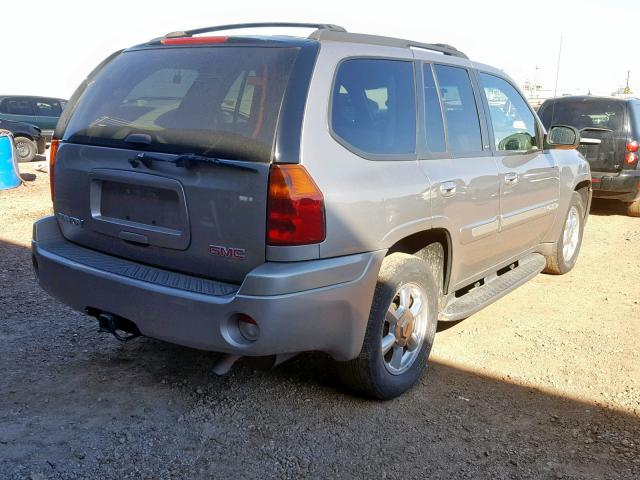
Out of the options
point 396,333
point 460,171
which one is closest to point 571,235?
point 460,171

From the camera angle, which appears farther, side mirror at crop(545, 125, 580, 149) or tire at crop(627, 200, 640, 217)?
tire at crop(627, 200, 640, 217)

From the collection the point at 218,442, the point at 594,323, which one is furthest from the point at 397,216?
the point at 594,323

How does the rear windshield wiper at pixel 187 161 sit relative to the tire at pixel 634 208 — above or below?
above

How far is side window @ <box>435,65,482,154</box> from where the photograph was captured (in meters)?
3.77

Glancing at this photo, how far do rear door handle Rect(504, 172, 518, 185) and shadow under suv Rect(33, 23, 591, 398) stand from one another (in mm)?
389

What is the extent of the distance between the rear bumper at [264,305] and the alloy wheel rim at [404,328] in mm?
412

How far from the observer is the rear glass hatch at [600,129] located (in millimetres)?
8680

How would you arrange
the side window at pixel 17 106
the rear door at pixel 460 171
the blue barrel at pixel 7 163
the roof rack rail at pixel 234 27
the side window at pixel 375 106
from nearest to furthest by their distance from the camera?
the side window at pixel 375 106
the roof rack rail at pixel 234 27
the rear door at pixel 460 171
the blue barrel at pixel 7 163
the side window at pixel 17 106

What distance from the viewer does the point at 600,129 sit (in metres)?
8.71

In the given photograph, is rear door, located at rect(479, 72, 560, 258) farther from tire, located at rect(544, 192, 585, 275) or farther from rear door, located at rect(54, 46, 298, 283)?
rear door, located at rect(54, 46, 298, 283)

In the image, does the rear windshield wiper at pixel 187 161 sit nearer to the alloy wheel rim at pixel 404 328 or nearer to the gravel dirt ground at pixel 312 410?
the alloy wheel rim at pixel 404 328

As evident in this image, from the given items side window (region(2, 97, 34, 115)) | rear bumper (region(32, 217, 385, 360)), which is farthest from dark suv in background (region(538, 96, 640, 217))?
side window (region(2, 97, 34, 115))

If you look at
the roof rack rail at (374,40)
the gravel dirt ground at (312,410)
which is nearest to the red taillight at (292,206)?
the roof rack rail at (374,40)

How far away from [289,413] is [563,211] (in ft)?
11.2
